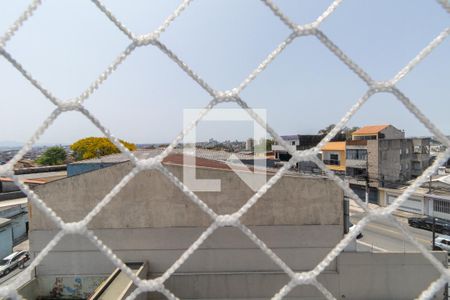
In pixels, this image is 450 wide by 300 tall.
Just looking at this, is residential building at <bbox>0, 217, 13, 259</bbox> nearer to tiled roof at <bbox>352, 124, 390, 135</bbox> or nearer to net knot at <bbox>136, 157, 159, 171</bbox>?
net knot at <bbox>136, 157, 159, 171</bbox>

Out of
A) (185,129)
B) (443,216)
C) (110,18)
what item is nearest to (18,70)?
(110,18)

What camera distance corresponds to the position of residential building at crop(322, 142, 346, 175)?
30.7 feet

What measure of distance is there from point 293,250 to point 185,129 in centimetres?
314

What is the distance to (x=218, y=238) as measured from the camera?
11.0ft

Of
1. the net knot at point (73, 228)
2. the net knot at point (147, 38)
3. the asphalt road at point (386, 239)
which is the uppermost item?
the net knot at point (147, 38)

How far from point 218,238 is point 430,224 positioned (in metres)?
5.98

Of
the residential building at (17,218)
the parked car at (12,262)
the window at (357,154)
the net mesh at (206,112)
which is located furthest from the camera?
the window at (357,154)

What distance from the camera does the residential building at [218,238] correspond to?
3.27 meters

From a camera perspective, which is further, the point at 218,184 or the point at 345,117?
the point at 218,184

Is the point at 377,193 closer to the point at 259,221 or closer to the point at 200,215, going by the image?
the point at 259,221

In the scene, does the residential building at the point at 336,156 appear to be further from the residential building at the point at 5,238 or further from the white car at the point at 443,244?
the residential building at the point at 5,238

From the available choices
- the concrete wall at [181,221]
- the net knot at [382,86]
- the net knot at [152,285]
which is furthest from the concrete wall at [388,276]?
the net knot at [152,285]

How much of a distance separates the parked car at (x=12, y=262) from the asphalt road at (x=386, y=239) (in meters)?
7.02

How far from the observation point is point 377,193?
316 inches
